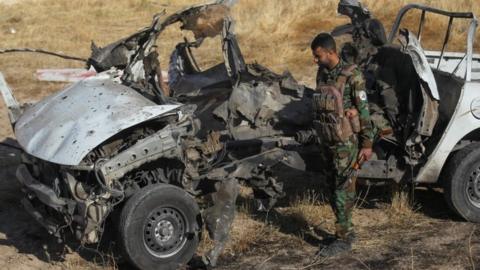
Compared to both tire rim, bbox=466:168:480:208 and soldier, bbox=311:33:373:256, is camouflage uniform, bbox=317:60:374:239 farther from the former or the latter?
tire rim, bbox=466:168:480:208

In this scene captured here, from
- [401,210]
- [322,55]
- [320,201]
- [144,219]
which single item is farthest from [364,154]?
[144,219]

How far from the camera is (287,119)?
6555mm

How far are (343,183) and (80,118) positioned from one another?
2.24 meters

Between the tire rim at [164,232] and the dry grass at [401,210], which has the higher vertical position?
the tire rim at [164,232]

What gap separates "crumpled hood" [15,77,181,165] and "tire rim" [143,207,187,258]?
0.74 m

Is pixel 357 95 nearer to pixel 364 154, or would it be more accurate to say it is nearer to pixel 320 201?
pixel 364 154

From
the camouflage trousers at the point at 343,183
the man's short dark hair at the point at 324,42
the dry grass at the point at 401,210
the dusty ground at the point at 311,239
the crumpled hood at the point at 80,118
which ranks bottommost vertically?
the dusty ground at the point at 311,239

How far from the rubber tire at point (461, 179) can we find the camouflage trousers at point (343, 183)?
1116 mm

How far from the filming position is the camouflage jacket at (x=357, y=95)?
530cm

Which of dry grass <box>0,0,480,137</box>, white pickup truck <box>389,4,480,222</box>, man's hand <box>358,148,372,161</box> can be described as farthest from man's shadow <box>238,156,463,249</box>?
dry grass <box>0,0,480,137</box>

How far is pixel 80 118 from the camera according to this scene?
548 cm

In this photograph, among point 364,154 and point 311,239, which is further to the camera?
point 311,239

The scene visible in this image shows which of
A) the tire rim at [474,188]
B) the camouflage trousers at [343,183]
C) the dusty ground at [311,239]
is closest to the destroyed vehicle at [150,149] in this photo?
the dusty ground at [311,239]

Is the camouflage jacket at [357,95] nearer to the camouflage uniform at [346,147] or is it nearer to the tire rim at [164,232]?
the camouflage uniform at [346,147]
